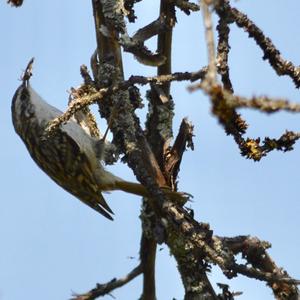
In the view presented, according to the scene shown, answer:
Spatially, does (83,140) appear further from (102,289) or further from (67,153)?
(102,289)

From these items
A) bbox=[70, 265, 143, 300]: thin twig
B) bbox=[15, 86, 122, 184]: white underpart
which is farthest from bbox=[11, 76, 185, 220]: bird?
bbox=[70, 265, 143, 300]: thin twig

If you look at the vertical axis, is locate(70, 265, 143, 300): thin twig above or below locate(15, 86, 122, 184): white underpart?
below

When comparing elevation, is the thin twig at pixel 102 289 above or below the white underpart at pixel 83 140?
below

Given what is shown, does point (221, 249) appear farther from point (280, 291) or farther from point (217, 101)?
point (217, 101)

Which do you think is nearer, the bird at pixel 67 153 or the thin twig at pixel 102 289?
the thin twig at pixel 102 289

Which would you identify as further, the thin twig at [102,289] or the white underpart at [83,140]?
the white underpart at [83,140]

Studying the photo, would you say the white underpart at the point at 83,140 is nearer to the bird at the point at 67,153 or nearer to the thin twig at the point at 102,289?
the bird at the point at 67,153

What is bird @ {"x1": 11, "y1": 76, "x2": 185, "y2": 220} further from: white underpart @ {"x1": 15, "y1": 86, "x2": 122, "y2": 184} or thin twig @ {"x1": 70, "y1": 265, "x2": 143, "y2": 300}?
thin twig @ {"x1": 70, "y1": 265, "x2": 143, "y2": 300}

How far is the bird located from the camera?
10.3ft

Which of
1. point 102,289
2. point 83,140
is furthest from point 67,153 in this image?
point 102,289

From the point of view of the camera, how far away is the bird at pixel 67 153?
3135 millimetres

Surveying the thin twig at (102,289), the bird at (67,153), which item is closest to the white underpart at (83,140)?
the bird at (67,153)

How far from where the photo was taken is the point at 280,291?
6.97 feet

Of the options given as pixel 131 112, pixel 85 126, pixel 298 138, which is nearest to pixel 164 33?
pixel 131 112
